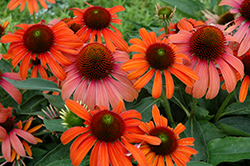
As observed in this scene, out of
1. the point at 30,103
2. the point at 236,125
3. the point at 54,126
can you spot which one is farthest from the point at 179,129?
the point at 30,103

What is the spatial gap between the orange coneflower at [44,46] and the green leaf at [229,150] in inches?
29.5

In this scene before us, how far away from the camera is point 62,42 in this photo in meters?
1.00

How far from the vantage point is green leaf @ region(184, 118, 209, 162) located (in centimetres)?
106

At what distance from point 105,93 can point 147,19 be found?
2.04 meters

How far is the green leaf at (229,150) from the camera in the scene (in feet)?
3.45

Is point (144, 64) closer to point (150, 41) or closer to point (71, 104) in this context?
point (150, 41)

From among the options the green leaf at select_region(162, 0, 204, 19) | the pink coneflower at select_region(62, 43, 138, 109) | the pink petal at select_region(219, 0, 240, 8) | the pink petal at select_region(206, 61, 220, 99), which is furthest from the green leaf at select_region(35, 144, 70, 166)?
the green leaf at select_region(162, 0, 204, 19)

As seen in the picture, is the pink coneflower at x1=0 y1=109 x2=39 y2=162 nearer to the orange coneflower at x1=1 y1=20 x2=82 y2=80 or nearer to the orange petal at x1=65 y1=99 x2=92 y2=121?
the orange coneflower at x1=1 y1=20 x2=82 y2=80

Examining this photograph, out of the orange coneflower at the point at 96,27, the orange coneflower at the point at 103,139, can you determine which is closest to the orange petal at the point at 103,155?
the orange coneflower at the point at 103,139

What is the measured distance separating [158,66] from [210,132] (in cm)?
56

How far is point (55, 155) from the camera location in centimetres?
99

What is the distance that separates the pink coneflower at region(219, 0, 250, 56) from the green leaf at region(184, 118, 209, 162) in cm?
40

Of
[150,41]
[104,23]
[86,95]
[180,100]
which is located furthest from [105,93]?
[180,100]

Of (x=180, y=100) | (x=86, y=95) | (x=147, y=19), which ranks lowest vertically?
(x=147, y=19)
